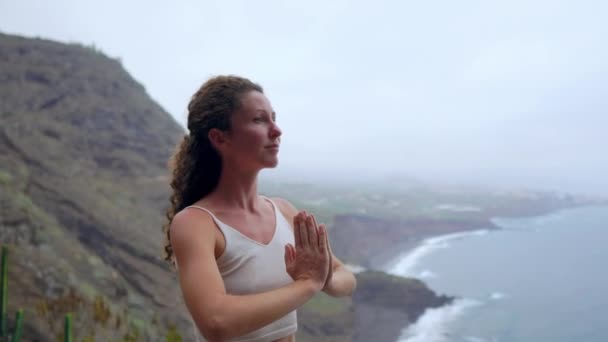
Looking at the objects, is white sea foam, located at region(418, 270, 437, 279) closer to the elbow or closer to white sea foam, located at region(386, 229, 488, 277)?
white sea foam, located at region(386, 229, 488, 277)

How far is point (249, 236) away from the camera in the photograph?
1131 mm

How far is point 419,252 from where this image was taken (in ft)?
31.9

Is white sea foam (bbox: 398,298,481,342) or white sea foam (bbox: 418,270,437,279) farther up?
white sea foam (bbox: 418,270,437,279)

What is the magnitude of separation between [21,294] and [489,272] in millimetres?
5944

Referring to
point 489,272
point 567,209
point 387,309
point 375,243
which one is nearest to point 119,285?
point 387,309

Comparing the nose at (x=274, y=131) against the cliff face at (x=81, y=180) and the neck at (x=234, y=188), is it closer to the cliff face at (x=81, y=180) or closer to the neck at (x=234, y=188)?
the neck at (x=234, y=188)

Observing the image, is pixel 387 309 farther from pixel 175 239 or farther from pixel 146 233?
→ pixel 175 239

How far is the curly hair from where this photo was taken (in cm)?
117

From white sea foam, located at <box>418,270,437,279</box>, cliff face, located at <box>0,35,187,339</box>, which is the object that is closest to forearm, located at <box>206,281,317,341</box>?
cliff face, located at <box>0,35,187,339</box>

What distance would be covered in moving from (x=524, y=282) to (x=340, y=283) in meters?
6.19

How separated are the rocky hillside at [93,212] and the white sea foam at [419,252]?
0.25 meters

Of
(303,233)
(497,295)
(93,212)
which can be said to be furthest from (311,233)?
(93,212)

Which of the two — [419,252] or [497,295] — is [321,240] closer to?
[497,295]

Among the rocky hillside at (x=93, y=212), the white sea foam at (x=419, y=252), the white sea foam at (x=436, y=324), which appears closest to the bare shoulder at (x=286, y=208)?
the rocky hillside at (x=93, y=212)
